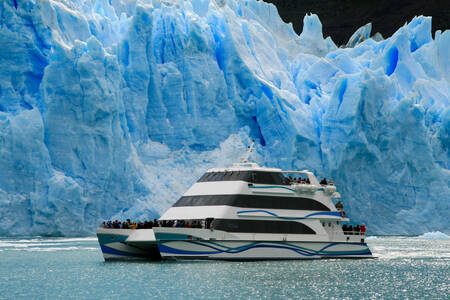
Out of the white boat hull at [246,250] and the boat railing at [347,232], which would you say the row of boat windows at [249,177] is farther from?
the boat railing at [347,232]

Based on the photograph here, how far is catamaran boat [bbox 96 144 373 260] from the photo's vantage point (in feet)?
78.2

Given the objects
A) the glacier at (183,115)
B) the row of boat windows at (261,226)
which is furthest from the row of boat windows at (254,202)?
the glacier at (183,115)

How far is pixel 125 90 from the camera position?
40.8 metres

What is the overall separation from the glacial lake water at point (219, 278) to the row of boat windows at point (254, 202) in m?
1.90

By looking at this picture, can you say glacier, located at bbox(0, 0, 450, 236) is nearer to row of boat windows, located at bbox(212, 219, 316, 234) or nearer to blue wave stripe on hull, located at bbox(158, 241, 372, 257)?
blue wave stripe on hull, located at bbox(158, 241, 372, 257)

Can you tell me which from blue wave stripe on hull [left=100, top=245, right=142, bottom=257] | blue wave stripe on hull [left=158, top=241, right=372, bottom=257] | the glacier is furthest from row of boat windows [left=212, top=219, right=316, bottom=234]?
the glacier

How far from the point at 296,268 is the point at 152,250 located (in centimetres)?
578

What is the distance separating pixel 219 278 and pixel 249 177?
5.16 metres

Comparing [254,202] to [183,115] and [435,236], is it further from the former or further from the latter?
[435,236]

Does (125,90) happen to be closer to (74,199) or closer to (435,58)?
(74,199)

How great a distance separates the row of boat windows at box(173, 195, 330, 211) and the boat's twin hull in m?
1.21

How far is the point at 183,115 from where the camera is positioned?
137 feet

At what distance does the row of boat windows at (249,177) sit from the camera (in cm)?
2480

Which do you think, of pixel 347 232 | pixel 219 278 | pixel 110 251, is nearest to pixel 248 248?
pixel 219 278
